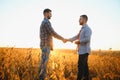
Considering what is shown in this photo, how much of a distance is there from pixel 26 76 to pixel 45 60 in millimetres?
1973

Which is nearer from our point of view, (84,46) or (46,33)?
(46,33)

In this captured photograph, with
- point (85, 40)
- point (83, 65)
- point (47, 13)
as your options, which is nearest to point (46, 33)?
point (47, 13)

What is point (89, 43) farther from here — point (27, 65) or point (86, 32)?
point (27, 65)

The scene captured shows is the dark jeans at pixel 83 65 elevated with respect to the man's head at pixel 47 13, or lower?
lower

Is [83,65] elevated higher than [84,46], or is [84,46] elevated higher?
[84,46]

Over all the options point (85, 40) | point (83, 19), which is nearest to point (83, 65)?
point (85, 40)

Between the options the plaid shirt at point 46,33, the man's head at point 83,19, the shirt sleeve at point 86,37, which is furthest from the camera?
the man's head at point 83,19

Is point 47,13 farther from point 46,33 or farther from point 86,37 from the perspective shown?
point 86,37

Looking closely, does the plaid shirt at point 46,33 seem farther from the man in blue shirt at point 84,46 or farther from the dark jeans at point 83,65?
the dark jeans at point 83,65

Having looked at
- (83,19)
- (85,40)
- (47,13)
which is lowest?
(85,40)

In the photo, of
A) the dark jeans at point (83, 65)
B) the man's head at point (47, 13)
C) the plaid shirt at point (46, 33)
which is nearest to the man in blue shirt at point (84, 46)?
the dark jeans at point (83, 65)

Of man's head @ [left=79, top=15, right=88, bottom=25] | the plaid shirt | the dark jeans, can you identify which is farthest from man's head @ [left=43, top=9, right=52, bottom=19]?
the dark jeans

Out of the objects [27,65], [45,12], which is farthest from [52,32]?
[27,65]

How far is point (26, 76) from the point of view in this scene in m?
3.57
